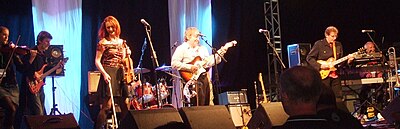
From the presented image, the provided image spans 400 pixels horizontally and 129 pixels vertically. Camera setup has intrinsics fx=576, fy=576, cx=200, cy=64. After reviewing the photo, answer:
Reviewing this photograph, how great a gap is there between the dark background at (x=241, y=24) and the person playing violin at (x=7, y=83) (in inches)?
82.0

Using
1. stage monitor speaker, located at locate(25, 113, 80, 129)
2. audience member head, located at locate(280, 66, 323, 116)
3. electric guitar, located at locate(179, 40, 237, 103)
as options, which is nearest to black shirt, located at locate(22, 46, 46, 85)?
stage monitor speaker, located at locate(25, 113, 80, 129)

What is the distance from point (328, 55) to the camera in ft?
33.1

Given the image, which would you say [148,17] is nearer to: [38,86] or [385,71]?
[38,86]

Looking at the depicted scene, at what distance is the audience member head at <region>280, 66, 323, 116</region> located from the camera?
3.54 meters

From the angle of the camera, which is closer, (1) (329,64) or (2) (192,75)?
(2) (192,75)

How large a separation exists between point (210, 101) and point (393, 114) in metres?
4.17

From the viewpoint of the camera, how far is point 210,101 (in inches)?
346

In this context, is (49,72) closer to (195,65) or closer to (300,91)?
(195,65)

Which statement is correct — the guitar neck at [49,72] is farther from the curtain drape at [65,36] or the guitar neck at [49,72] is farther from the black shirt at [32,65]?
the curtain drape at [65,36]

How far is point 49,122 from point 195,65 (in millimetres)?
2943

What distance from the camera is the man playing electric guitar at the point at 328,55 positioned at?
9941 millimetres

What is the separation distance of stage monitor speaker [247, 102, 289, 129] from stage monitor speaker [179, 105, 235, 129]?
250mm

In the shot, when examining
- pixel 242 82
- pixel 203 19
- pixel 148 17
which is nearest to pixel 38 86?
pixel 148 17

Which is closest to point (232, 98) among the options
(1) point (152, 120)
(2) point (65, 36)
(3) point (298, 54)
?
(3) point (298, 54)
